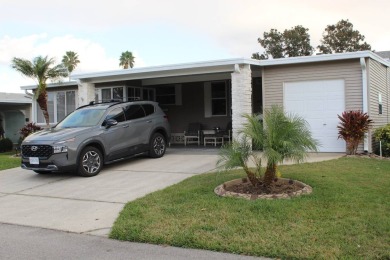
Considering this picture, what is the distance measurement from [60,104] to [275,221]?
1655 centimetres

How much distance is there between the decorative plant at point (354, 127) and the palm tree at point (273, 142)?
5.01m

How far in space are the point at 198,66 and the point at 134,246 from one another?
863cm

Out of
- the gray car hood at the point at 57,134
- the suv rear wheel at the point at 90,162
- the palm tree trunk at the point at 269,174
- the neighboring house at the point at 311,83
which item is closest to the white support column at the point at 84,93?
the neighboring house at the point at 311,83

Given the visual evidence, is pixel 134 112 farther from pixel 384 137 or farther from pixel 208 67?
pixel 384 137

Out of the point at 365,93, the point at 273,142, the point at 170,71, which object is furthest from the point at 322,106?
the point at 273,142

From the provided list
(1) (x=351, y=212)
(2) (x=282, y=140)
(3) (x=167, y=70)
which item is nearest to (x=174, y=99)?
(3) (x=167, y=70)

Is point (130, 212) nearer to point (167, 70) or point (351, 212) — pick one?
point (351, 212)

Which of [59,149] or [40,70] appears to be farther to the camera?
[40,70]

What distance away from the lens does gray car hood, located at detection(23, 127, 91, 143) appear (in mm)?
9820

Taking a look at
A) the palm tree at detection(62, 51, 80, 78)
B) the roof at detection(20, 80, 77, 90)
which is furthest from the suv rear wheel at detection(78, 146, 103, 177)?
the palm tree at detection(62, 51, 80, 78)

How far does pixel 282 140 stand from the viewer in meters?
6.95

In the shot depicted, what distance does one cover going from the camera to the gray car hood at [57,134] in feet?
32.2

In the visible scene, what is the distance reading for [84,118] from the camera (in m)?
11.3

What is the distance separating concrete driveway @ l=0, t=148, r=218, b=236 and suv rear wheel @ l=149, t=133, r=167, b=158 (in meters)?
0.28
